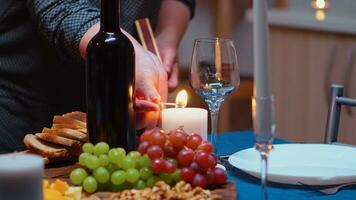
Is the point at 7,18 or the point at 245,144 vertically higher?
the point at 7,18

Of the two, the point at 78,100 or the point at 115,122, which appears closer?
the point at 115,122

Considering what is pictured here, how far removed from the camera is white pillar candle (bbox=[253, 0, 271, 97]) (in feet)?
2.98

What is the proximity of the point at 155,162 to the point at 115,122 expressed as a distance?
0.17 m

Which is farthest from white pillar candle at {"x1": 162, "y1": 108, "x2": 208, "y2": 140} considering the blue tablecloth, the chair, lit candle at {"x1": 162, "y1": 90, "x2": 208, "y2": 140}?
the chair

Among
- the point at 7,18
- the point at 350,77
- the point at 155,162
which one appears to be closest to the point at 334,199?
the point at 155,162

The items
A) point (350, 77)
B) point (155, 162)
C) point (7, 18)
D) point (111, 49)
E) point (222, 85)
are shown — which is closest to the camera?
point (155, 162)

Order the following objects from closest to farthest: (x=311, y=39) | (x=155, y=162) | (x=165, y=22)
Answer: (x=155, y=162) → (x=165, y=22) → (x=311, y=39)

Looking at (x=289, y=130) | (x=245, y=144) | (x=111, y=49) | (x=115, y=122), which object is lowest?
→ (x=289, y=130)

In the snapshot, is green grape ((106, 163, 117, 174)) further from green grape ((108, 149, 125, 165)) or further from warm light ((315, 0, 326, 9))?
warm light ((315, 0, 326, 9))

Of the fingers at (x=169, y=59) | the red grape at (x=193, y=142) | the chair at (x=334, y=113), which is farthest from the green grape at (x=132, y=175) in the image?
the fingers at (x=169, y=59)

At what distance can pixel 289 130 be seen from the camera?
10.6 ft

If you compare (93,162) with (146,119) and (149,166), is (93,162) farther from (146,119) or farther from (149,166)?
(146,119)

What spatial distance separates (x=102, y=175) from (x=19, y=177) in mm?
205

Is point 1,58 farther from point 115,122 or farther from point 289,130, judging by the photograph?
point 289,130
